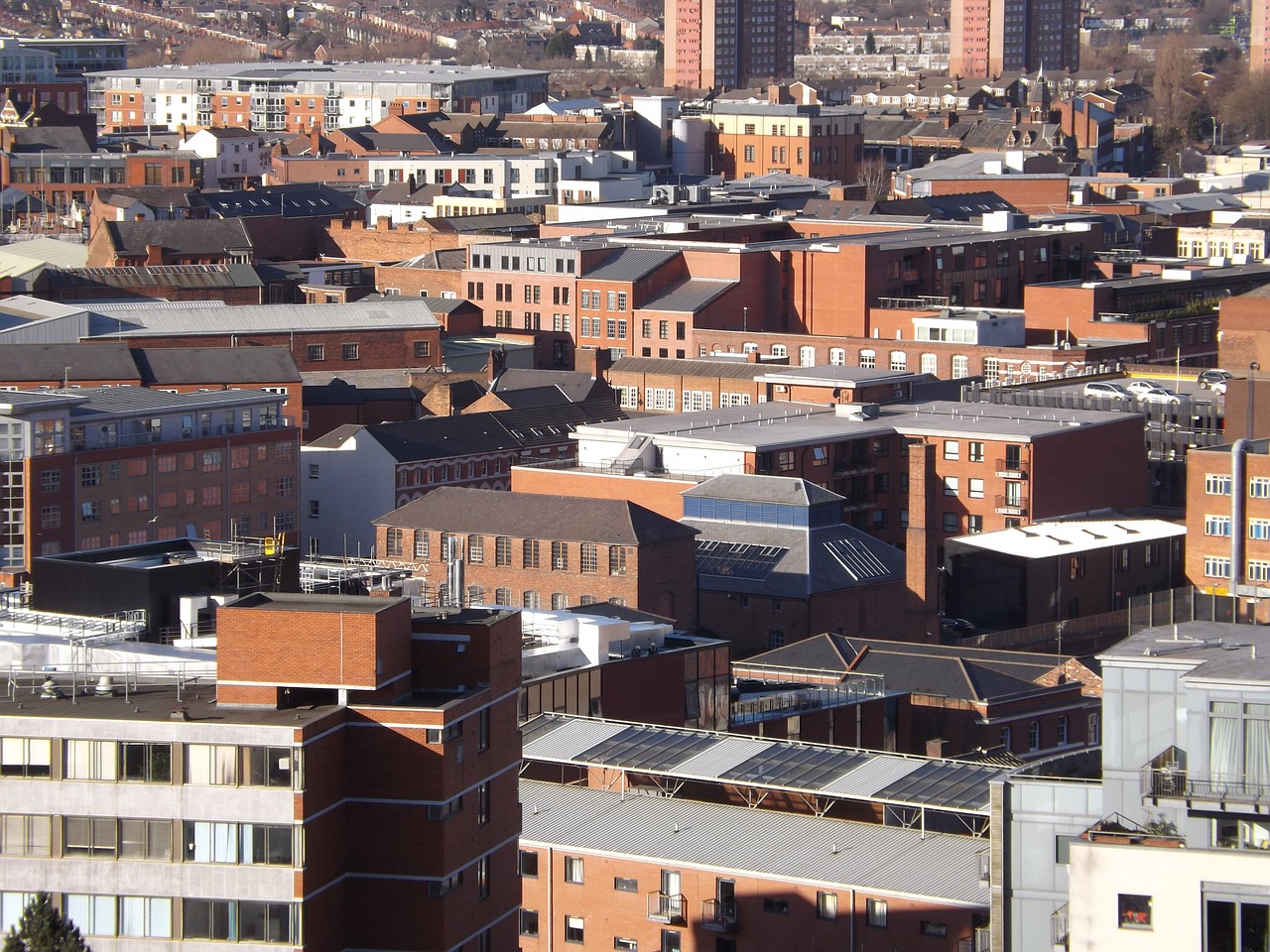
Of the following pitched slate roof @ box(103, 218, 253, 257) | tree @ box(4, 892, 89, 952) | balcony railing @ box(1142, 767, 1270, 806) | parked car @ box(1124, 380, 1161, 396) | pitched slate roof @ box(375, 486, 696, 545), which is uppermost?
pitched slate roof @ box(103, 218, 253, 257)

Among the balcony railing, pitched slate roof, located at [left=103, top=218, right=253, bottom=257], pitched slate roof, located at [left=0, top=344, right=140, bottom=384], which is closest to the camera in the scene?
the balcony railing

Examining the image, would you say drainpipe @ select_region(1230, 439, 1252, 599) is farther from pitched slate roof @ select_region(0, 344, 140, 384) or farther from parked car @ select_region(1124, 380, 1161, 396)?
pitched slate roof @ select_region(0, 344, 140, 384)

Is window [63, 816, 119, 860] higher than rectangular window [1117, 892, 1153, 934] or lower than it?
lower

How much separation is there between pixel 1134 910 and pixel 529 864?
1905cm

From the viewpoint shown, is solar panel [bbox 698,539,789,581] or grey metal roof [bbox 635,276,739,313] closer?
solar panel [bbox 698,539,789,581]

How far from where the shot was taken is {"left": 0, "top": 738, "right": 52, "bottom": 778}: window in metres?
33.3

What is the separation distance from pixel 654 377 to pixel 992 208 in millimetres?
45080

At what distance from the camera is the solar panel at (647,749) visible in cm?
4750

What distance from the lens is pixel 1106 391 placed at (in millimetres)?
91625

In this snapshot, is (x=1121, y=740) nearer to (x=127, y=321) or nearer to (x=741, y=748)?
(x=741, y=748)

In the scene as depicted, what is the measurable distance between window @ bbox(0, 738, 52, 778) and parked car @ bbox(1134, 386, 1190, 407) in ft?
201

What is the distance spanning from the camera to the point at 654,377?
338 feet

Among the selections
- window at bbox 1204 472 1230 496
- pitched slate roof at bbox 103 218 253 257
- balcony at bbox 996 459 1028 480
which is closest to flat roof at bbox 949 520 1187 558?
balcony at bbox 996 459 1028 480

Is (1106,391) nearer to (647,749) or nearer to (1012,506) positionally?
(1012,506)
